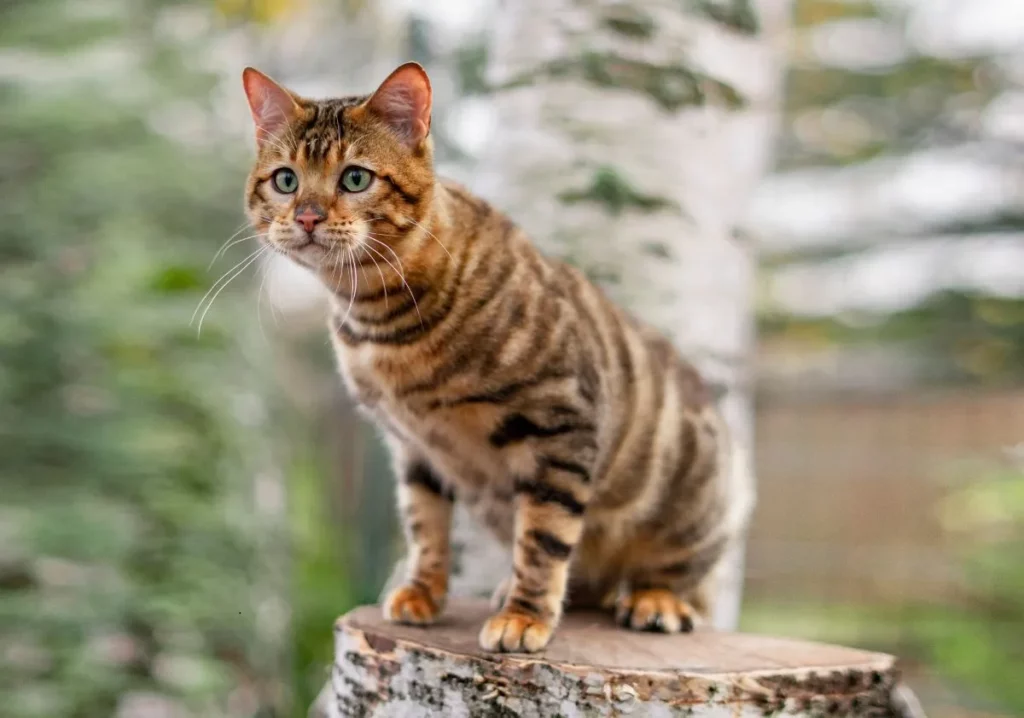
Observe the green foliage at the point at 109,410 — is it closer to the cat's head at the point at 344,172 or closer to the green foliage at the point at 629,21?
the cat's head at the point at 344,172

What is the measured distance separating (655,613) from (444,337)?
0.63 m

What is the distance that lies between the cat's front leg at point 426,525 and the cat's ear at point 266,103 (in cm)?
69

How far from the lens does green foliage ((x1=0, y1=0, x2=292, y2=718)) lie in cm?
316

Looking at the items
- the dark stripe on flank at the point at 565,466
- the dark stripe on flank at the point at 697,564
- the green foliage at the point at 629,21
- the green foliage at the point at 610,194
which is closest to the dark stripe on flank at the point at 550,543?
the dark stripe on flank at the point at 565,466

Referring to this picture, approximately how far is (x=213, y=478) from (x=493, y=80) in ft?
7.46

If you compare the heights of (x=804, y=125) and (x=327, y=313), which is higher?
(x=804, y=125)

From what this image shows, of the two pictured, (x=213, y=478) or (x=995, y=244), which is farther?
(x=995, y=244)

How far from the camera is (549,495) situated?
1.72m

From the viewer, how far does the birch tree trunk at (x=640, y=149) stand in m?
2.26

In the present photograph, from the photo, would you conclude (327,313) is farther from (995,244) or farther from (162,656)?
(995,244)

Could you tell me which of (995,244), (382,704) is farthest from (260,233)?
(995,244)

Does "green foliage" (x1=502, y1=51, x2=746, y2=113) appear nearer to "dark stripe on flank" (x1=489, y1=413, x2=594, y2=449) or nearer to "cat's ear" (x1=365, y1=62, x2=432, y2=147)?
"cat's ear" (x1=365, y1=62, x2=432, y2=147)

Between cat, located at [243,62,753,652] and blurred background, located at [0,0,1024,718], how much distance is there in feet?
0.75

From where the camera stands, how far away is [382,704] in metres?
1.42
